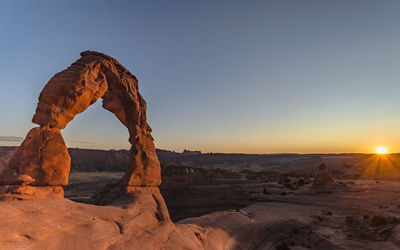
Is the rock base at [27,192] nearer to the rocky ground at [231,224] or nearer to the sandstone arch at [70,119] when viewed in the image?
the sandstone arch at [70,119]

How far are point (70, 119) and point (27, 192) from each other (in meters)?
2.26

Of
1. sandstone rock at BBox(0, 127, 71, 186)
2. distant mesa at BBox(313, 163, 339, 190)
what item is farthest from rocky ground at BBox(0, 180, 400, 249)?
sandstone rock at BBox(0, 127, 71, 186)

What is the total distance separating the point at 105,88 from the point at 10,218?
4.81 m

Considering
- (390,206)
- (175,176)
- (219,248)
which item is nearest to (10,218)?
(219,248)

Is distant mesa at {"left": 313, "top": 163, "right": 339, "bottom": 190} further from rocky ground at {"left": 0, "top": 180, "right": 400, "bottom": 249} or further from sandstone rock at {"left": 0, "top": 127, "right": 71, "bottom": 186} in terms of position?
sandstone rock at {"left": 0, "top": 127, "right": 71, "bottom": 186}

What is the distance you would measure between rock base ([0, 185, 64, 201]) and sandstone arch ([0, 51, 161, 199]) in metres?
0.03

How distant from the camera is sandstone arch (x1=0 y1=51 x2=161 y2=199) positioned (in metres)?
5.75

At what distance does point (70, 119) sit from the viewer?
6793mm

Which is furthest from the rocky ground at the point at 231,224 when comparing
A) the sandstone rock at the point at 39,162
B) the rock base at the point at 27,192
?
the sandstone rock at the point at 39,162

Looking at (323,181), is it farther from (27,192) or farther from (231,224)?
(27,192)

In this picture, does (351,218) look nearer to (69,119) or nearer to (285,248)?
(285,248)

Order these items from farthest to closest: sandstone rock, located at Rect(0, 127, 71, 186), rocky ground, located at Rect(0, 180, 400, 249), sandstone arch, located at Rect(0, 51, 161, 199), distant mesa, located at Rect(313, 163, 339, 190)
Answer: distant mesa, located at Rect(313, 163, 339, 190) < sandstone arch, located at Rect(0, 51, 161, 199) < sandstone rock, located at Rect(0, 127, 71, 186) < rocky ground, located at Rect(0, 180, 400, 249)

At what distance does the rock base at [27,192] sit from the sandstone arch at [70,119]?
0.10ft

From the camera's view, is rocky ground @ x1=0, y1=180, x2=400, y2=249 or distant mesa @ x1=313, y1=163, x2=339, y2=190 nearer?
rocky ground @ x1=0, y1=180, x2=400, y2=249
